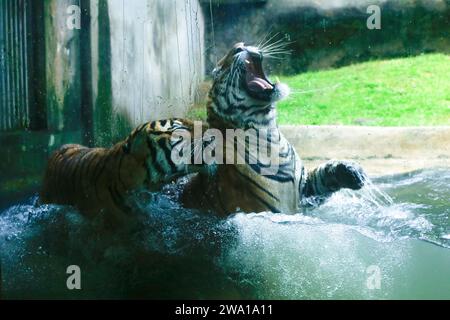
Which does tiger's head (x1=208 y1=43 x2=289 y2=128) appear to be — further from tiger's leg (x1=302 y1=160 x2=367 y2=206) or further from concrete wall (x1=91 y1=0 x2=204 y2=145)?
tiger's leg (x1=302 y1=160 x2=367 y2=206)

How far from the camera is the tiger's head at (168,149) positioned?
A: 9.14 ft

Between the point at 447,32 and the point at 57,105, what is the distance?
3.01 metres

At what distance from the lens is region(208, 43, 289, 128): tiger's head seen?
2.89m

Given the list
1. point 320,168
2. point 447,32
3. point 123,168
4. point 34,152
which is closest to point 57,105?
point 34,152

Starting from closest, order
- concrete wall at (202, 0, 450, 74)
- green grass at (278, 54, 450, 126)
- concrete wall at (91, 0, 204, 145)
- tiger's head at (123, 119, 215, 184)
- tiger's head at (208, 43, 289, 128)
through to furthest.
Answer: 1. tiger's head at (123, 119, 215, 184)
2. tiger's head at (208, 43, 289, 128)
3. concrete wall at (91, 0, 204, 145)
4. concrete wall at (202, 0, 450, 74)
5. green grass at (278, 54, 450, 126)

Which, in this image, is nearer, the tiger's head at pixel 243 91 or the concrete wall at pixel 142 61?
the tiger's head at pixel 243 91

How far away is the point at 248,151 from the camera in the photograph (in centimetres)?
297

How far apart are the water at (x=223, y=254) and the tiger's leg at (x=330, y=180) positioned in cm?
6

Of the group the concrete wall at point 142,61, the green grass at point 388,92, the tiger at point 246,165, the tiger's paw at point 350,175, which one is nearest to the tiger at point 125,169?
the tiger at point 246,165

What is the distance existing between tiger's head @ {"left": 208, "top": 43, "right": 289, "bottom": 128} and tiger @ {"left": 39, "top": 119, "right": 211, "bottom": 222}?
20 centimetres

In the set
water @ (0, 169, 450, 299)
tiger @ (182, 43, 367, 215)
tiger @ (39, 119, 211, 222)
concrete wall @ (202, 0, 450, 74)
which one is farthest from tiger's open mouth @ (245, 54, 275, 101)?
water @ (0, 169, 450, 299)

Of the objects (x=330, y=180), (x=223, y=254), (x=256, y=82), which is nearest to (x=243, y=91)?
(x=256, y=82)

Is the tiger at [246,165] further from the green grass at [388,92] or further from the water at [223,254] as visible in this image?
the green grass at [388,92]

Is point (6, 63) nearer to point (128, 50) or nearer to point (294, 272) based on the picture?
point (128, 50)
